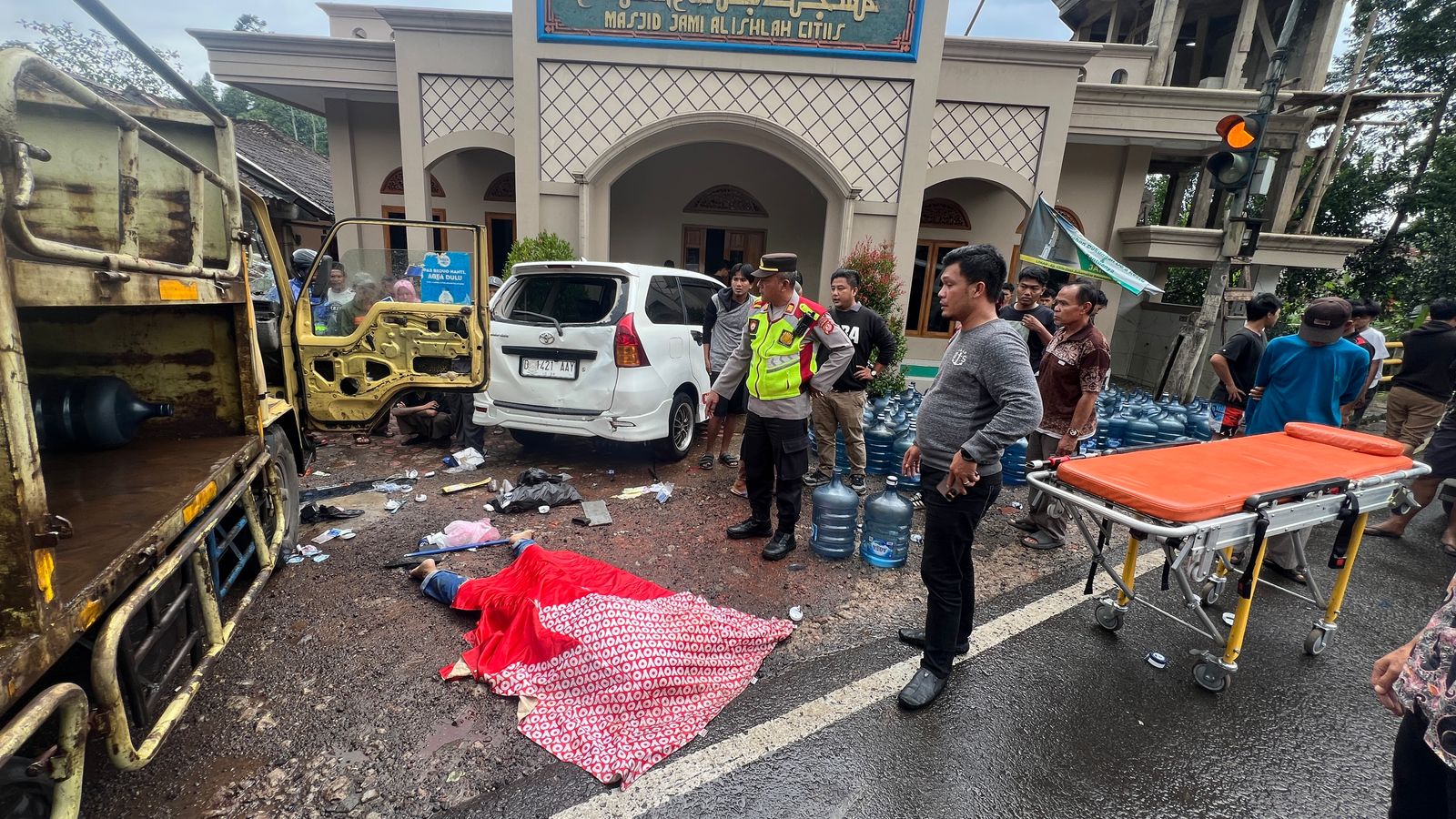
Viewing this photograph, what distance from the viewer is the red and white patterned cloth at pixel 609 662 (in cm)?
237

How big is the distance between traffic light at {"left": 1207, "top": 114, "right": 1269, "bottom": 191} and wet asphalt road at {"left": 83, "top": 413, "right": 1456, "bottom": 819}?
4.39 meters

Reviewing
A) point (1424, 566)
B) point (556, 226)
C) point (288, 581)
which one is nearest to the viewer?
point (288, 581)

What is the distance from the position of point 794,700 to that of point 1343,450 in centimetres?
315

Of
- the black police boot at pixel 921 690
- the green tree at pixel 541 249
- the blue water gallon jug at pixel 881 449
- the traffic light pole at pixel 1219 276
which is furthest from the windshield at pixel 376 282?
the traffic light pole at pixel 1219 276

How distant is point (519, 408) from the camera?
17.0ft

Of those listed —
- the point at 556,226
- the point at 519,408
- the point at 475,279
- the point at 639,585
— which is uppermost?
the point at 556,226

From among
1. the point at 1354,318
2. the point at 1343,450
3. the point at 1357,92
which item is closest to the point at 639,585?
the point at 1343,450

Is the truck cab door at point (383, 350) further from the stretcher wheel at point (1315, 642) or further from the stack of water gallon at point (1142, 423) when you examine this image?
the stack of water gallon at point (1142, 423)

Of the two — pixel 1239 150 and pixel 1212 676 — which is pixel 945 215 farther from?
pixel 1212 676

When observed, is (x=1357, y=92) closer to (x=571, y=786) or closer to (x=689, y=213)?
(x=689, y=213)

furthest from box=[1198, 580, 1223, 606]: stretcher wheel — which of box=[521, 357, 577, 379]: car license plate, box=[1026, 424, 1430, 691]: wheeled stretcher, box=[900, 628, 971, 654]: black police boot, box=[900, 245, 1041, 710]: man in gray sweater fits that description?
box=[521, 357, 577, 379]: car license plate

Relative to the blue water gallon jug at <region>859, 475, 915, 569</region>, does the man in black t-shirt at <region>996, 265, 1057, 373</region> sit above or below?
above

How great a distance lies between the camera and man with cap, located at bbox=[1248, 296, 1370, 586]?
3.82m

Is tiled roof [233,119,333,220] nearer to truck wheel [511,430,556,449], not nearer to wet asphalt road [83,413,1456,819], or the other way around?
truck wheel [511,430,556,449]
